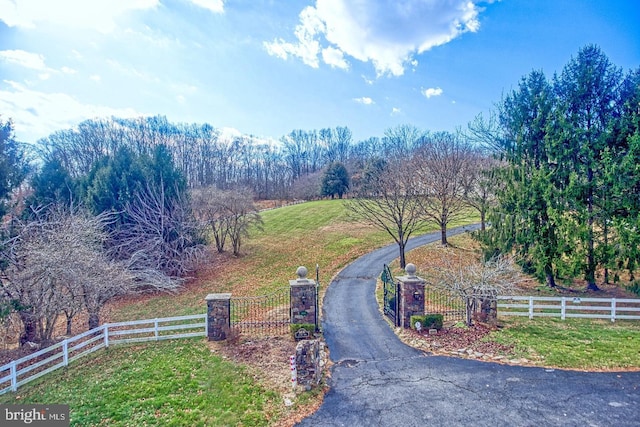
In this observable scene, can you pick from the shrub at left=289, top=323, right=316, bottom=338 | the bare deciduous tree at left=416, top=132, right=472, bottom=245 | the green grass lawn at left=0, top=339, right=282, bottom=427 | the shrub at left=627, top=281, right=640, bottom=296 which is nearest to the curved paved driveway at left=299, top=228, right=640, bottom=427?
the shrub at left=289, top=323, right=316, bottom=338

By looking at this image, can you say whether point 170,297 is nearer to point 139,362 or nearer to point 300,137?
point 139,362

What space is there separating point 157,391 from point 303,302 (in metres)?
4.63

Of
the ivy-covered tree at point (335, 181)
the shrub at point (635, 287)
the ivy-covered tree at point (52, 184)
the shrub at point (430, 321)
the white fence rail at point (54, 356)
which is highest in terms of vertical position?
the ivy-covered tree at point (335, 181)

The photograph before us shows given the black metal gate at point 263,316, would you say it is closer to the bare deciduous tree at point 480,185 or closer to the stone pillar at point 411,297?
the stone pillar at point 411,297

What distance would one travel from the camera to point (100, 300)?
11.5m

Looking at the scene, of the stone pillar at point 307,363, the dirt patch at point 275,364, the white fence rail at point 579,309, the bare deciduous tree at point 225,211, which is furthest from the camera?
the bare deciduous tree at point 225,211

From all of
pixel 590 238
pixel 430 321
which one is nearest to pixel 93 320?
pixel 430 321

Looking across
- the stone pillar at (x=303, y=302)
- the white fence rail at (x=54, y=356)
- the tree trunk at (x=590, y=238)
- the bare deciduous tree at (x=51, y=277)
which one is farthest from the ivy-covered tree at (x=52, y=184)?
the tree trunk at (x=590, y=238)

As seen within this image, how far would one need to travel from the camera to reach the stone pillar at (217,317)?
10406 mm

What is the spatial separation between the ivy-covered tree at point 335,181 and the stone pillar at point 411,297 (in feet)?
127

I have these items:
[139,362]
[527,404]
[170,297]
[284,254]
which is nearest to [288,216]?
[284,254]

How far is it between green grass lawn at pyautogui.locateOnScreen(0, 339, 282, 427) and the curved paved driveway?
160 cm

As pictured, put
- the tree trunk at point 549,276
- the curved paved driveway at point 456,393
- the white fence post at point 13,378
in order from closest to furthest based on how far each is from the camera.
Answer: the curved paved driveway at point 456,393 → the white fence post at point 13,378 → the tree trunk at point 549,276

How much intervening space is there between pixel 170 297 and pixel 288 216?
2072cm
